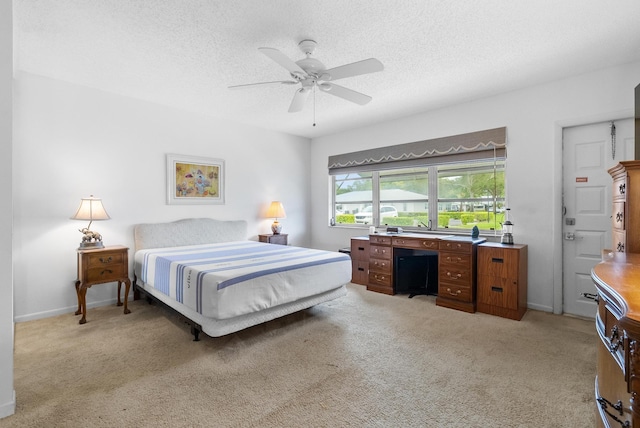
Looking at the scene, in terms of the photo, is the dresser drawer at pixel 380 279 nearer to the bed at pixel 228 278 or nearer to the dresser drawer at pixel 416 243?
the dresser drawer at pixel 416 243

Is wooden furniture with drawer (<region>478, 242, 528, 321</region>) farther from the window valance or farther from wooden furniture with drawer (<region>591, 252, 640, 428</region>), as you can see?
wooden furniture with drawer (<region>591, 252, 640, 428</region>)

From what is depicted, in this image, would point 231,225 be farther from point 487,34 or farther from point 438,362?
point 487,34

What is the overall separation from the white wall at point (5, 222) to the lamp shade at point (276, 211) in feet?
12.2

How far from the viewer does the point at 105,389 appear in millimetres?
2070

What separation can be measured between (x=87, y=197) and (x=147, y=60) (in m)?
1.85

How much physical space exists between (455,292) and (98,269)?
13.5 feet

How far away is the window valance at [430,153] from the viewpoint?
13.0 ft

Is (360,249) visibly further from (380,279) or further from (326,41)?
(326,41)

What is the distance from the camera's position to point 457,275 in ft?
12.2

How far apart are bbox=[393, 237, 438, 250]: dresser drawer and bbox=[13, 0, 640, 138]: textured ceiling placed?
6.20 ft

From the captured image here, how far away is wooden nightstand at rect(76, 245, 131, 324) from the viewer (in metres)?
3.27

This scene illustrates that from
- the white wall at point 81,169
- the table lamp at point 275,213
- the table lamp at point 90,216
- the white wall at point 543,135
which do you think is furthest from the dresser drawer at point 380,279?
the table lamp at point 90,216

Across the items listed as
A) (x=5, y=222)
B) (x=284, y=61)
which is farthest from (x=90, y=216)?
(x=284, y=61)

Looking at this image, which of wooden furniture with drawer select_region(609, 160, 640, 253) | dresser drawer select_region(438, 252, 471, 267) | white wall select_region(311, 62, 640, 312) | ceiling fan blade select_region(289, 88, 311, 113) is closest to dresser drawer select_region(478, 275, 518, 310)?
dresser drawer select_region(438, 252, 471, 267)
